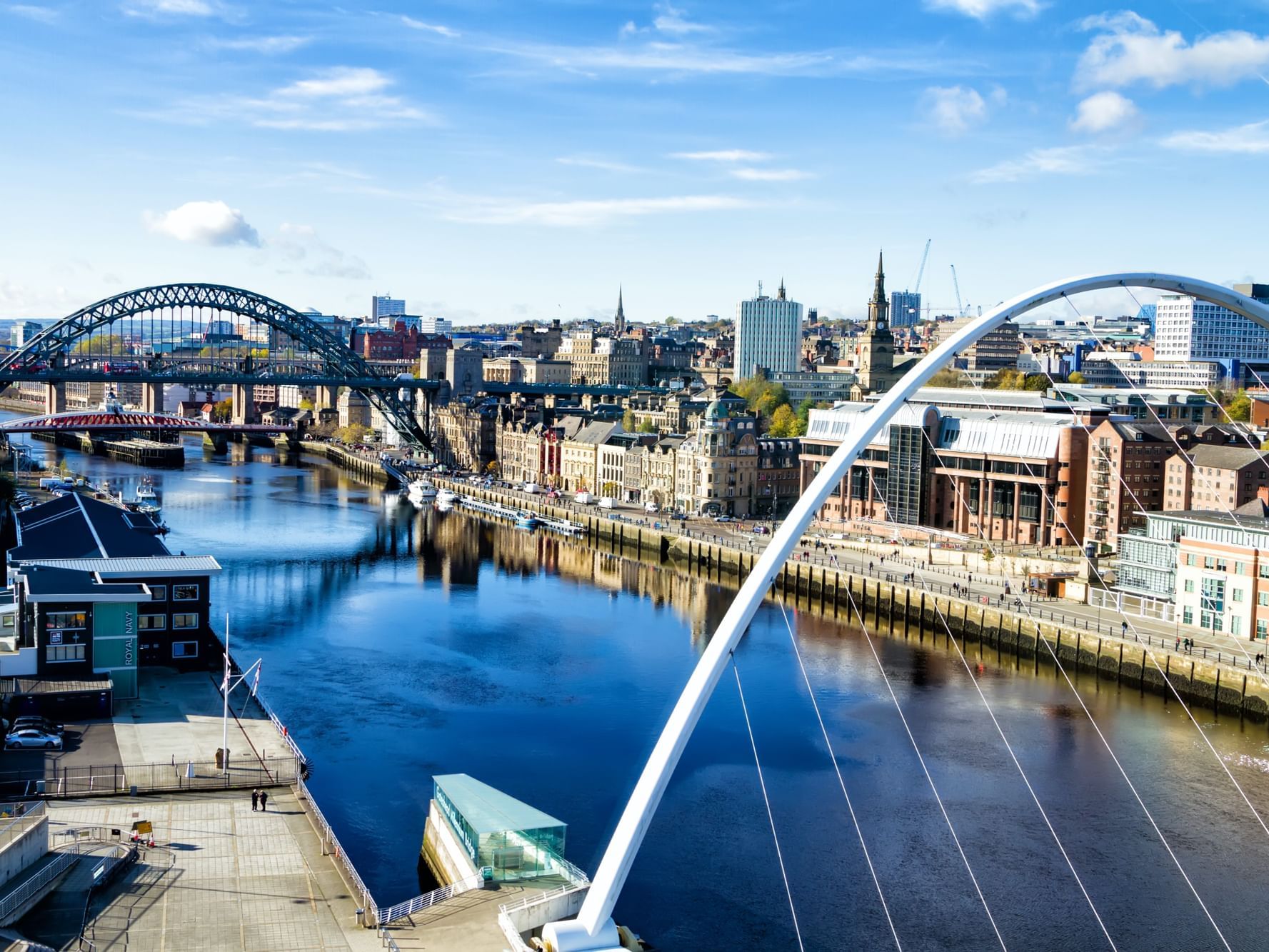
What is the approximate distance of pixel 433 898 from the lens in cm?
1828

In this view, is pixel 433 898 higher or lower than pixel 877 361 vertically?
lower

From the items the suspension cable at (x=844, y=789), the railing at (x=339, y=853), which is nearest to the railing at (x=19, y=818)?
the railing at (x=339, y=853)

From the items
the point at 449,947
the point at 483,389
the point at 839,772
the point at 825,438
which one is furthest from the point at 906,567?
the point at 483,389

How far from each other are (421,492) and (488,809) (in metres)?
59.8

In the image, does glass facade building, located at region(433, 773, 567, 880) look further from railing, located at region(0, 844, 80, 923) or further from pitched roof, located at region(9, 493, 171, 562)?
pitched roof, located at region(9, 493, 171, 562)

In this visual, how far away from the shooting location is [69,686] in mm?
27172

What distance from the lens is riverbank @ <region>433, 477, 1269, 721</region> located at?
33656 mm

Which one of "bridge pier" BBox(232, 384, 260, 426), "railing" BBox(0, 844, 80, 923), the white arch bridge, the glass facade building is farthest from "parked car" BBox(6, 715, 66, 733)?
"bridge pier" BBox(232, 384, 260, 426)

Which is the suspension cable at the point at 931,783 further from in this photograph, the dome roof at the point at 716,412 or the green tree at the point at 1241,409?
the green tree at the point at 1241,409

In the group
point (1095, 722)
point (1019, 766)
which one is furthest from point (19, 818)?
point (1095, 722)

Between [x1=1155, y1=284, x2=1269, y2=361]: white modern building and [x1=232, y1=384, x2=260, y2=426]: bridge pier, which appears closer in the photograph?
[x1=232, y1=384, x2=260, y2=426]: bridge pier

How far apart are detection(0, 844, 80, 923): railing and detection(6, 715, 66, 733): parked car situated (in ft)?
21.3

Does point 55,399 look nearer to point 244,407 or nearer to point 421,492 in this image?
point 244,407

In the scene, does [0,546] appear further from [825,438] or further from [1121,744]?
[1121,744]
